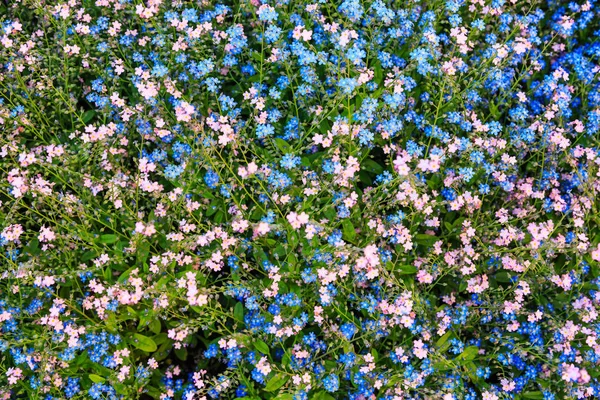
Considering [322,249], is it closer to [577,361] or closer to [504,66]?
[577,361]

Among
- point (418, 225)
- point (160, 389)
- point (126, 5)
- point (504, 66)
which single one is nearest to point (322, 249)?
point (418, 225)

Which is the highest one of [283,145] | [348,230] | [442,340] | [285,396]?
[283,145]

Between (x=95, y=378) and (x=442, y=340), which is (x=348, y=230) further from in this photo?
(x=95, y=378)

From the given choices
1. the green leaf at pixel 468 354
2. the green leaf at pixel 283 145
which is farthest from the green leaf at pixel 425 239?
the green leaf at pixel 283 145

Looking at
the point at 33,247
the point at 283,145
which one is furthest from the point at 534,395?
the point at 33,247

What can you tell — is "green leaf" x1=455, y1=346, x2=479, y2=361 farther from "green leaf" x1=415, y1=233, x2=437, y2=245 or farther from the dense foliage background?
"green leaf" x1=415, y1=233, x2=437, y2=245

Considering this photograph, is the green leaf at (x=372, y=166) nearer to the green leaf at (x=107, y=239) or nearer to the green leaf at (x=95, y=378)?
the green leaf at (x=107, y=239)
